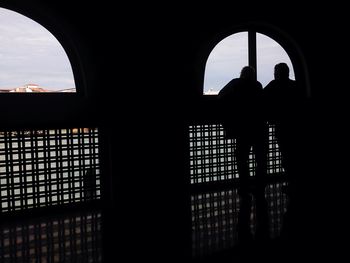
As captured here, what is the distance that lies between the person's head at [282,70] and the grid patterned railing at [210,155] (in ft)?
3.22

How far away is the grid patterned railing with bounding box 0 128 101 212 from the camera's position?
3.30 m

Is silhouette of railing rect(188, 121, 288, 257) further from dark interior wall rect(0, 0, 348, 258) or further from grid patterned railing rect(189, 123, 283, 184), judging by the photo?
dark interior wall rect(0, 0, 348, 258)

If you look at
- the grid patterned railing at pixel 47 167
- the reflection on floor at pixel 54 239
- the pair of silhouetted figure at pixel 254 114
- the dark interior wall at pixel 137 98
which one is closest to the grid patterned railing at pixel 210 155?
the dark interior wall at pixel 137 98

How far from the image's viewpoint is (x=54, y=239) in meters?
2.66

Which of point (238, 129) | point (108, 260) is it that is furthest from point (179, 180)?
point (108, 260)

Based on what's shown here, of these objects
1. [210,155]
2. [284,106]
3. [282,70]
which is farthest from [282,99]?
[210,155]

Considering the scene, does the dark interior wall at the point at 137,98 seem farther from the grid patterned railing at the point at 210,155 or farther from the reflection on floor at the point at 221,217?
the grid patterned railing at the point at 210,155

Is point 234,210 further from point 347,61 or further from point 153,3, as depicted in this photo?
point 347,61

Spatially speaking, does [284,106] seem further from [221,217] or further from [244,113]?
[221,217]

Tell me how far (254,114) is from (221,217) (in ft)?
3.21

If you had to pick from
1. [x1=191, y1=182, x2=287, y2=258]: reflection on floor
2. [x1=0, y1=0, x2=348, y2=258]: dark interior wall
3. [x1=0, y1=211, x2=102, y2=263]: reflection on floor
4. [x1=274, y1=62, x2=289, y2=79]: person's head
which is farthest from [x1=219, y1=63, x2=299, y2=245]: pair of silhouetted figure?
[x1=0, y1=211, x2=102, y2=263]: reflection on floor

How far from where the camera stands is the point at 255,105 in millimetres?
3357

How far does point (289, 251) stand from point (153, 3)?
239 cm

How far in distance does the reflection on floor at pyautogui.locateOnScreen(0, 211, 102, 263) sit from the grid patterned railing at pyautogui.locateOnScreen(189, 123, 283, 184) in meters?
1.35
